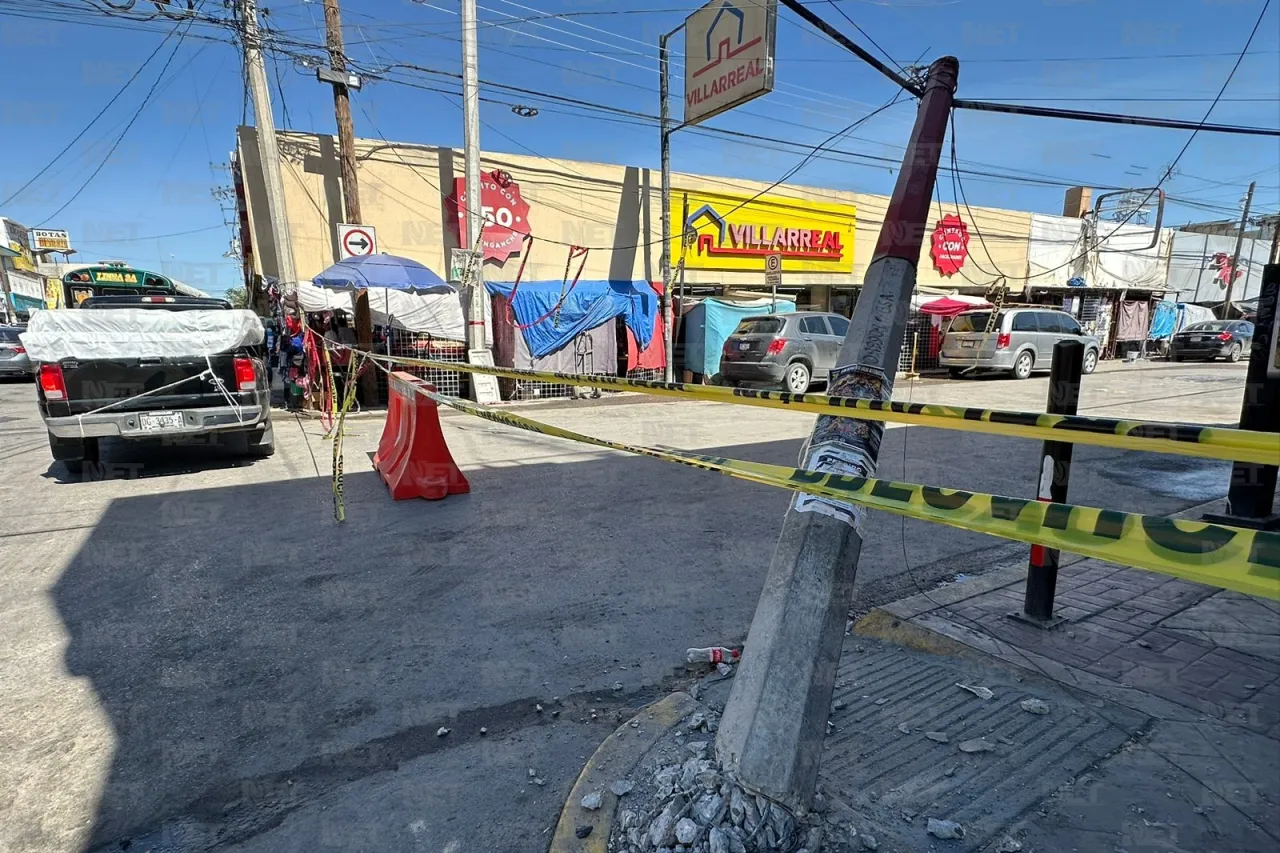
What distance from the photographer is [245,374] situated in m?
7.03

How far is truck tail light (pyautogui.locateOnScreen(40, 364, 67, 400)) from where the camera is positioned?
629cm

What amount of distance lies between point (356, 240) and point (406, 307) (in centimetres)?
147

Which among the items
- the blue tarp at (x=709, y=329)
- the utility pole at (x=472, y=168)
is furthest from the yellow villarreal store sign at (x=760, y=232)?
the utility pole at (x=472, y=168)

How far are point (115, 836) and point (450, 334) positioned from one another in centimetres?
1137

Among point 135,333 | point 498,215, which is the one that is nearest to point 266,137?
point 498,215

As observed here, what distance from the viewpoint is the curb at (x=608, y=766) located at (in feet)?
6.79

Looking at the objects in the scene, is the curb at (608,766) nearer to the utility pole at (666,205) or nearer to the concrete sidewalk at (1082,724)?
the concrete sidewalk at (1082,724)

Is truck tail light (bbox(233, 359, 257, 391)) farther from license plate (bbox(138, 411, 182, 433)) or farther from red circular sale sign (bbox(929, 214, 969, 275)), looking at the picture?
red circular sale sign (bbox(929, 214, 969, 275))

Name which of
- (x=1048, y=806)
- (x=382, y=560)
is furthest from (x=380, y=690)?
(x=1048, y=806)

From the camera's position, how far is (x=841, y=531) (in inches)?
83.4

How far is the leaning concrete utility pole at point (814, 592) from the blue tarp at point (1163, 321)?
3298cm

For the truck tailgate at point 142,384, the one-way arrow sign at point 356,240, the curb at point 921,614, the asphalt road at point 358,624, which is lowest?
the asphalt road at point 358,624

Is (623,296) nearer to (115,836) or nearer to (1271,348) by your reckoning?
(1271,348)

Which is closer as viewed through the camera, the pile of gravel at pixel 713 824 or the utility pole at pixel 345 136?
the pile of gravel at pixel 713 824
